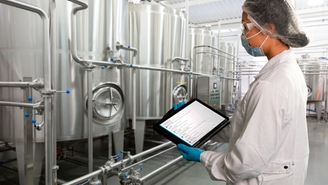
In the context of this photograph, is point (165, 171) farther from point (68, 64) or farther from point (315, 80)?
point (315, 80)

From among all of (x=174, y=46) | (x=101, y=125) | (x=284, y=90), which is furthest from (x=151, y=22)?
(x=284, y=90)

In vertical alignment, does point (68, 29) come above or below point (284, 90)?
above

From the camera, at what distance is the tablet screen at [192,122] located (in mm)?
1165

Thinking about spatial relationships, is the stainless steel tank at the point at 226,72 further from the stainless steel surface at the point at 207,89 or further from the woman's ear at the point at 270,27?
the woman's ear at the point at 270,27

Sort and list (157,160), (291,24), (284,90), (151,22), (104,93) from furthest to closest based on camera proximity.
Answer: (157,160) → (151,22) → (104,93) → (291,24) → (284,90)

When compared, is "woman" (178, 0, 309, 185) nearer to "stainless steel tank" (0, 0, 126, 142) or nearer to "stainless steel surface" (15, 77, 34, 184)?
"stainless steel tank" (0, 0, 126, 142)

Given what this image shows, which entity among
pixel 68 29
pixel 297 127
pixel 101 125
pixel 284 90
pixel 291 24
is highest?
pixel 68 29

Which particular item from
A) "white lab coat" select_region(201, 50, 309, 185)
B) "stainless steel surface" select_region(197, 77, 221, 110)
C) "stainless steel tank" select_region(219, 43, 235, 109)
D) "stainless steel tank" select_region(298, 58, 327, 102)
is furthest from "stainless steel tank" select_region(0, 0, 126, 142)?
"stainless steel tank" select_region(298, 58, 327, 102)

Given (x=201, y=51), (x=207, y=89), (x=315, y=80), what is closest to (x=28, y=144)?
(x=207, y=89)

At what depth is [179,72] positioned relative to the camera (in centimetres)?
265

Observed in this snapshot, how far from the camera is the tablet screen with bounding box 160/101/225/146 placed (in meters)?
1.17

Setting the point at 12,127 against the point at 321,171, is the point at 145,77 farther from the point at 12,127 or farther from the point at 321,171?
the point at 321,171

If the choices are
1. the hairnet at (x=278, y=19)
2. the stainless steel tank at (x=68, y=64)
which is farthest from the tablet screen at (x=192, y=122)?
the stainless steel tank at (x=68, y=64)

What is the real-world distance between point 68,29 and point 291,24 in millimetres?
1304
